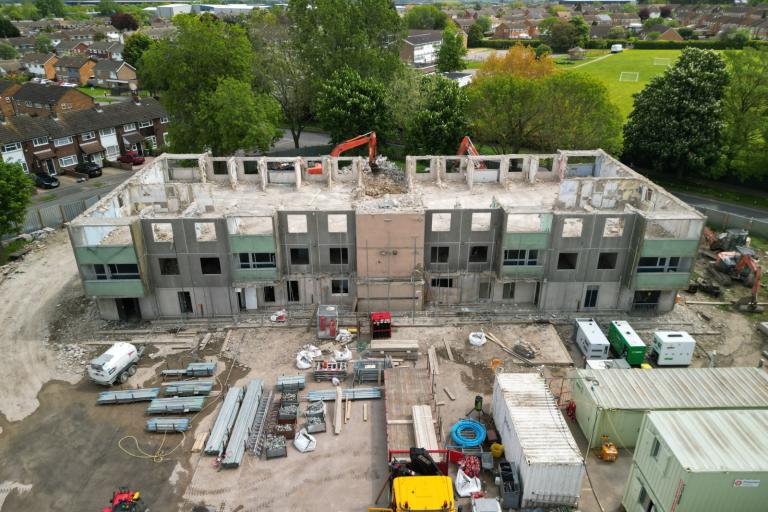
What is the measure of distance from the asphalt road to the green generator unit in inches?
1241

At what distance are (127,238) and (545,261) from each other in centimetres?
2918

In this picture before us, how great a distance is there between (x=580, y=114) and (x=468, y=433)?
46245 mm

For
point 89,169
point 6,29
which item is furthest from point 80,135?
point 6,29

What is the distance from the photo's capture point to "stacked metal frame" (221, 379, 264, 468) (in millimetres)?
27172

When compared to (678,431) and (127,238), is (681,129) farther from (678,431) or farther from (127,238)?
(127,238)

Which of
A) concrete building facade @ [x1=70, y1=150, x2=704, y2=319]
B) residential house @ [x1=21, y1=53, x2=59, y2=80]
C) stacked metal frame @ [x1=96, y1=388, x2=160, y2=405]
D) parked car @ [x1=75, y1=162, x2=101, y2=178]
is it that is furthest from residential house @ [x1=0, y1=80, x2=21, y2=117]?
stacked metal frame @ [x1=96, y1=388, x2=160, y2=405]

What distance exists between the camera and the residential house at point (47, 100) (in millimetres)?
85812

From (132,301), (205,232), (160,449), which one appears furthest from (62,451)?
(205,232)

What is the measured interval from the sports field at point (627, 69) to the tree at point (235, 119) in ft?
220

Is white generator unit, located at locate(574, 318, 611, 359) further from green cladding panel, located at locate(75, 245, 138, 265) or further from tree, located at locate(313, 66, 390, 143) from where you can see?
tree, located at locate(313, 66, 390, 143)

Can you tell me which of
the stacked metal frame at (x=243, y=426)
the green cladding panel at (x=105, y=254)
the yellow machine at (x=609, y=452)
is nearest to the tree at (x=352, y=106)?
the green cladding panel at (x=105, y=254)

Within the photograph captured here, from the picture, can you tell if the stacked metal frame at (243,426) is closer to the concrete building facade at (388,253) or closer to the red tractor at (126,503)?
the red tractor at (126,503)

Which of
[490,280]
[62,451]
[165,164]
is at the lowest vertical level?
[62,451]

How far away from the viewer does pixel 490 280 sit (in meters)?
40.4
